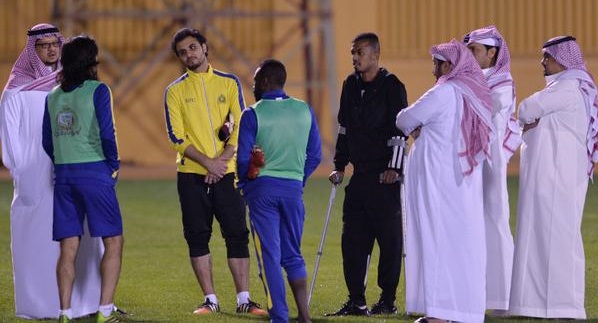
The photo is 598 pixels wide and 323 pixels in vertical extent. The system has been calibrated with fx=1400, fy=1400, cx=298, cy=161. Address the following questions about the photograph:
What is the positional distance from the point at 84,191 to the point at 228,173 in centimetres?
133

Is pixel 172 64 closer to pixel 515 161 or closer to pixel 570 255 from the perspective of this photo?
pixel 515 161

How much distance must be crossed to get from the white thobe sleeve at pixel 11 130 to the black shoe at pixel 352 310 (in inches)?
96.1

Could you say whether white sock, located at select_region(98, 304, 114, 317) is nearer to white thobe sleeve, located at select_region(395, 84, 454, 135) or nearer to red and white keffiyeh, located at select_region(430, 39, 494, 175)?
white thobe sleeve, located at select_region(395, 84, 454, 135)

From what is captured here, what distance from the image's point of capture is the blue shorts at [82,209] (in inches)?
351

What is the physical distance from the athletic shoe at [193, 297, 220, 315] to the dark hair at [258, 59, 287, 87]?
6.57 feet

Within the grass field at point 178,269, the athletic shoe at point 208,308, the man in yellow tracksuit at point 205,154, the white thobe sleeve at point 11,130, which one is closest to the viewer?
the white thobe sleeve at point 11,130

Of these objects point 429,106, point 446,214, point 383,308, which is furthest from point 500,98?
point 383,308

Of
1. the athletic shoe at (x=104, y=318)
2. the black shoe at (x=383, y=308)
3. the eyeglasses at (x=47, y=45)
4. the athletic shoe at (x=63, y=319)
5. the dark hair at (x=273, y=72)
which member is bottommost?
the black shoe at (x=383, y=308)

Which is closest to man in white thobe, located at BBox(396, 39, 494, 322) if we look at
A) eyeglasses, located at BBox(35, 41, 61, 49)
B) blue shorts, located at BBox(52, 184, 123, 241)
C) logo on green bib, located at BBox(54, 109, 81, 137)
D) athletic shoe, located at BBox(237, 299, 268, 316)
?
athletic shoe, located at BBox(237, 299, 268, 316)

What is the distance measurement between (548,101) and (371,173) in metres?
1.33

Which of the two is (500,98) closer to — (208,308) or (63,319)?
(208,308)

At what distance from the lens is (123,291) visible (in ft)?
37.4

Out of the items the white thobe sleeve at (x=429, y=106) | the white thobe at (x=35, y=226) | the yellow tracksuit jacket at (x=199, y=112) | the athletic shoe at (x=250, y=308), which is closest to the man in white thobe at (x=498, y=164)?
the white thobe sleeve at (x=429, y=106)

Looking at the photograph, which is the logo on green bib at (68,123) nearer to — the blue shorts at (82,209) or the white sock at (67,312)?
the blue shorts at (82,209)
